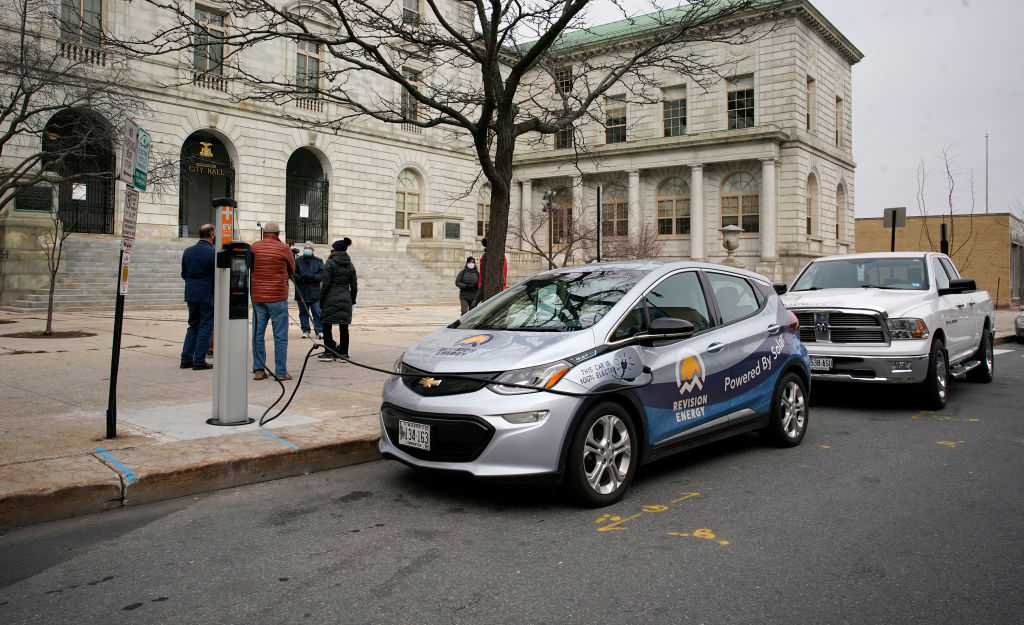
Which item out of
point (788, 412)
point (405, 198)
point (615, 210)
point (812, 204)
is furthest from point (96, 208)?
point (812, 204)

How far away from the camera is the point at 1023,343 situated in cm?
1981

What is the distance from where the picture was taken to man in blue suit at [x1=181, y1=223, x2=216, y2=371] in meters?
10.3

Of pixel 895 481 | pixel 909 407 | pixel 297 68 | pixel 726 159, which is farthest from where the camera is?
pixel 726 159

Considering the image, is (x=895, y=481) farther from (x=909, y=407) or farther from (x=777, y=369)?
(x=909, y=407)

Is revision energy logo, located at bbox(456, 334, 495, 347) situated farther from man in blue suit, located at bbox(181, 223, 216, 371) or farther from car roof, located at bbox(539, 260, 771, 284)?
man in blue suit, located at bbox(181, 223, 216, 371)

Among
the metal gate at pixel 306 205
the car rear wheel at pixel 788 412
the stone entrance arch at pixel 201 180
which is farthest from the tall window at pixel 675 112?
the car rear wheel at pixel 788 412

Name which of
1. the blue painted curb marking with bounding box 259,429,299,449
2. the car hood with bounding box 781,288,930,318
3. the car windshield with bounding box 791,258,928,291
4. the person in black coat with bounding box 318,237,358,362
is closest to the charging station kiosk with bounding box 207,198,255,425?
the blue painted curb marking with bounding box 259,429,299,449

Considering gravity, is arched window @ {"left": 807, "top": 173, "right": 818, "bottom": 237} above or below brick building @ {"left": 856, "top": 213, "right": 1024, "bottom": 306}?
above

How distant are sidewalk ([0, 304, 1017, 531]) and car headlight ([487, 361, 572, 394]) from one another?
6.66 ft

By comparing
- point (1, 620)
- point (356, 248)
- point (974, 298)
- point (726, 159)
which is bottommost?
point (1, 620)

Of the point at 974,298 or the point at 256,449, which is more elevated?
the point at 974,298

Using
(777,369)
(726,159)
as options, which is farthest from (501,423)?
(726,159)

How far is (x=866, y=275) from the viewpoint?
33.6 ft

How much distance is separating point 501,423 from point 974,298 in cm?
950
